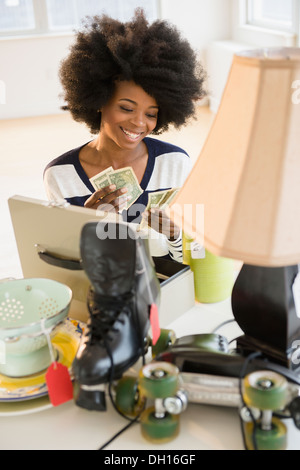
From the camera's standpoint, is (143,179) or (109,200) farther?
(143,179)

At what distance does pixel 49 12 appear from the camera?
23.3 ft

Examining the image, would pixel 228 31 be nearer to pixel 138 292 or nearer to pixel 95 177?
pixel 95 177

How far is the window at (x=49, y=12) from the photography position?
7055mm

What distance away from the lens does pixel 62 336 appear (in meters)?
1.14

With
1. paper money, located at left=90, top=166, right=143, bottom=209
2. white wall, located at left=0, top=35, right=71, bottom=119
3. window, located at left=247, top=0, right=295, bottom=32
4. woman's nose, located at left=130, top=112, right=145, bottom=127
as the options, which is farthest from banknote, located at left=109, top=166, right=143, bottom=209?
white wall, located at left=0, top=35, right=71, bottom=119

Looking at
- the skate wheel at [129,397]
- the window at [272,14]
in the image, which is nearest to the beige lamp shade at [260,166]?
the skate wheel at [129,397]

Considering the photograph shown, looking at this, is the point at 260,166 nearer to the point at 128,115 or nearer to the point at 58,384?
the point at 58,384

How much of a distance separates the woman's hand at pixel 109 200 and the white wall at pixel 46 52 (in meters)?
5.93

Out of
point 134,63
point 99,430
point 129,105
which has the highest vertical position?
point 134,63

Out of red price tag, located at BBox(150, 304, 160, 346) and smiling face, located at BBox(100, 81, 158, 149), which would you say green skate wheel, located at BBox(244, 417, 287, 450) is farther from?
smiling face, located at BBox(100, 81, 158, 149)

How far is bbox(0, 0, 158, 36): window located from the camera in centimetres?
705

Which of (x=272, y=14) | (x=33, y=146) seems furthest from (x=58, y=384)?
(x=272, y=14)

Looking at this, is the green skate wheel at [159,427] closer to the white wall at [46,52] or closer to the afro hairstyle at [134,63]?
the afro hairstyle at [134,63]

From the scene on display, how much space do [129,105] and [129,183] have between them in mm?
274
